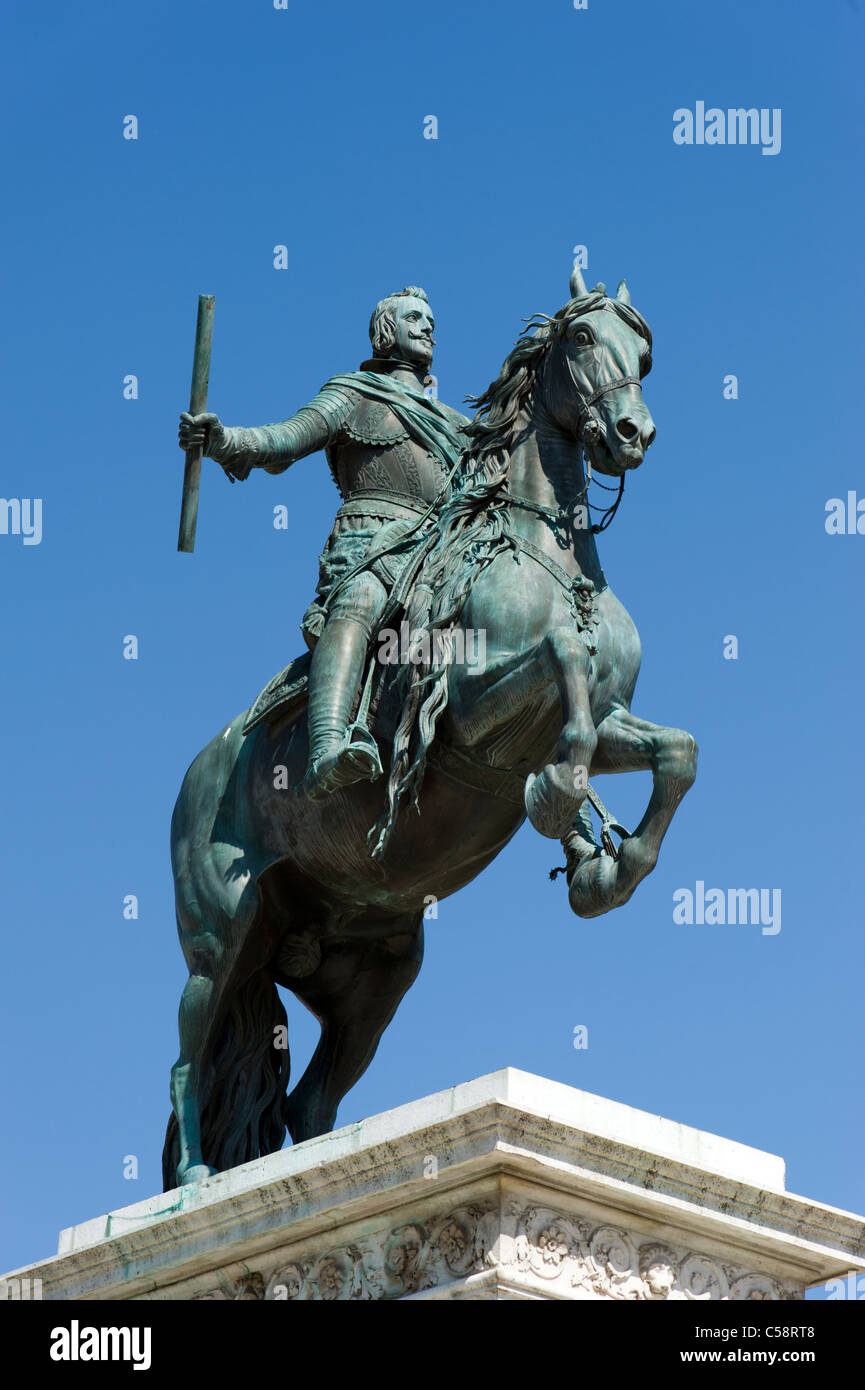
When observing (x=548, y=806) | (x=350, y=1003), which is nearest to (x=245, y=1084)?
(x=350, y=1003)

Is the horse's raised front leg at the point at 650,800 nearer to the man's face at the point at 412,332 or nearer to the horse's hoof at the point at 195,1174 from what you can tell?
the horse's hoof at the point at 195,1174

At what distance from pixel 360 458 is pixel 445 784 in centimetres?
210

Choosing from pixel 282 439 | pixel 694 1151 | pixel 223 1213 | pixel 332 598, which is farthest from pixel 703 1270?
pixel 282 439

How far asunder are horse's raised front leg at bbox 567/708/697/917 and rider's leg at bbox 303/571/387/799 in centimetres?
108

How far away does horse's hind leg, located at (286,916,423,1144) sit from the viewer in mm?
13109

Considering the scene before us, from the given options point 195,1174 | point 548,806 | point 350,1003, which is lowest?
point 195,1174

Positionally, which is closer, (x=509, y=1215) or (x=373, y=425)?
(x=509, y=1215)

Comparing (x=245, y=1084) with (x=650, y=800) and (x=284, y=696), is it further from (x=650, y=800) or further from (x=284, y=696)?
(x=650, y=800)

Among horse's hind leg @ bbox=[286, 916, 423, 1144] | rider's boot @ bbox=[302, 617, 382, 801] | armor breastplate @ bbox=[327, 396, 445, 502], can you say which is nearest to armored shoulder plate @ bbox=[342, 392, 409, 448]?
armor breastplate @ bbox=[327, 396, 445, 502]

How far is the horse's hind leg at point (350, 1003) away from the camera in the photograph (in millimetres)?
13109

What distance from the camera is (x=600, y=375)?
458 inches

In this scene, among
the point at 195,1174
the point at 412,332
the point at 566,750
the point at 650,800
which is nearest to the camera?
the point at 566,750

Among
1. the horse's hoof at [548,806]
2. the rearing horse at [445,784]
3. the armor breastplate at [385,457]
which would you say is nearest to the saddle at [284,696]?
the rearing horse at [445,784]

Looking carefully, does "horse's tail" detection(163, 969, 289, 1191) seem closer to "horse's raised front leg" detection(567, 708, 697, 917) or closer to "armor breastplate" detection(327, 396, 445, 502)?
"horse's raised front leg" detection(567, 708, 697, 917)
